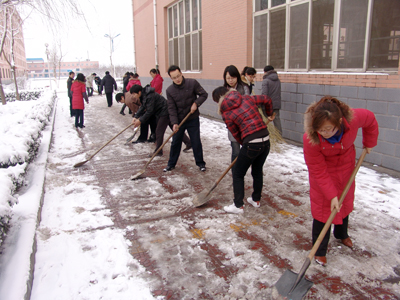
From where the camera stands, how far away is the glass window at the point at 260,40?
27.9 ft

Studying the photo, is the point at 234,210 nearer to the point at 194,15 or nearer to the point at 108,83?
the point at 194,15

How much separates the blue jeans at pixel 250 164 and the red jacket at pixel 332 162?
3.11 feet

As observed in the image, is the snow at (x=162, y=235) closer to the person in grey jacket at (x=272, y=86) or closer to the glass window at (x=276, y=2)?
the person in grey jacket at (x=272, y=86)

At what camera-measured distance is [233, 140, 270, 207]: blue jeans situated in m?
3.55

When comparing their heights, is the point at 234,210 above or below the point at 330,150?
below

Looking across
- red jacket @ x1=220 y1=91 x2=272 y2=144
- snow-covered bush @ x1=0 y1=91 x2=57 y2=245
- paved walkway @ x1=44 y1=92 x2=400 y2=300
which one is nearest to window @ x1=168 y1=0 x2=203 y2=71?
snow-covered bush @ x1=0 y1=91 x2=57 y2=245

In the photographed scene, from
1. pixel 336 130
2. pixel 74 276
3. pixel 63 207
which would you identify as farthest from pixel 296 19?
pixel 74 276

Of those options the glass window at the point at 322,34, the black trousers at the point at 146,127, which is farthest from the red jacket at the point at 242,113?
the black trousers at the point at 146,127

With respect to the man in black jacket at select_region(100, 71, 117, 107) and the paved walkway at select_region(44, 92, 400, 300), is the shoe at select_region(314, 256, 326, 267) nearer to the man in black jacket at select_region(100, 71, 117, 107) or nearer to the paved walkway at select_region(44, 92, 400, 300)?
the paved walkway at select_region(44, 92, 400, 300)

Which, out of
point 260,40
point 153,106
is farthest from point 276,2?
point 153,106

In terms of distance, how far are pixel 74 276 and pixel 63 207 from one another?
64.8 inches

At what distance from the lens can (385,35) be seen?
5410 mm

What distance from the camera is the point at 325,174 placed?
2.54 metres

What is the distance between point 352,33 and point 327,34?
66cm
